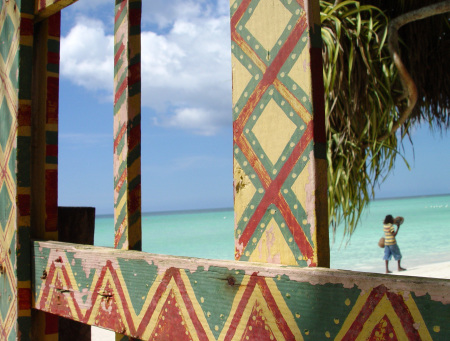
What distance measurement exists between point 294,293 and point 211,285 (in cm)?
19

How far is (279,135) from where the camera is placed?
0.91 m

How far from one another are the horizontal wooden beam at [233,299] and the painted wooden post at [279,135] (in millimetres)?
55

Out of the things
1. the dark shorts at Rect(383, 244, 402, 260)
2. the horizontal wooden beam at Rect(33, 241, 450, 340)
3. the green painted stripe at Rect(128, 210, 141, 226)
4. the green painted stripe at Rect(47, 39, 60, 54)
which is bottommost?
the dark shorts at Rect(383, 244, 402, 260)

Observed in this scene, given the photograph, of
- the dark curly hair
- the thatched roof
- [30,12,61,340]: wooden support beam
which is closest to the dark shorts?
the dark curly hair

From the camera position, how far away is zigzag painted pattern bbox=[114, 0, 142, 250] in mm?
1234

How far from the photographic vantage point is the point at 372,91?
3.84 m

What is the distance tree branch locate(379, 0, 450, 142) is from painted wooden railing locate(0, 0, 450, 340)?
9.17 feet

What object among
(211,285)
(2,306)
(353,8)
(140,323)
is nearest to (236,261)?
(211,285)

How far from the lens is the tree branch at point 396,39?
344cm

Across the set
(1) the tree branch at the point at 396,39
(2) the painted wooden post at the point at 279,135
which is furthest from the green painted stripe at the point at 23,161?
(1) the tree branch at the point at 396,39

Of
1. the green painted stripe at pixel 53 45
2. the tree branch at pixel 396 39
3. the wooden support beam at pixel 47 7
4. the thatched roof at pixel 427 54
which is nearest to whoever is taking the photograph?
the wooden support beam at pixel 47 7

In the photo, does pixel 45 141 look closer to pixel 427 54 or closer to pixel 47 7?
pixel 47 7

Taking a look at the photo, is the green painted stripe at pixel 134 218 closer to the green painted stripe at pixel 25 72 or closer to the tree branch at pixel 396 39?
the green painted stripe at pixel 25 72

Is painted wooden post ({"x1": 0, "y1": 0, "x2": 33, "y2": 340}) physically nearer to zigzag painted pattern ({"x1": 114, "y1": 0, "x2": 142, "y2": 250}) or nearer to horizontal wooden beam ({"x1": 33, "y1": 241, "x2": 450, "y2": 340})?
horizontal wooden beam ({"x1": 33, "y1": 241, "x2": 450, "y2": 340})
